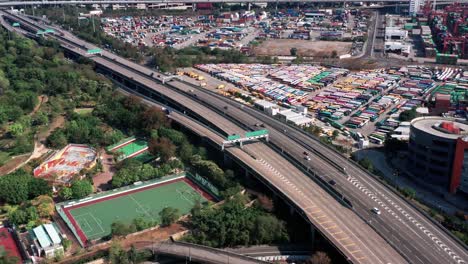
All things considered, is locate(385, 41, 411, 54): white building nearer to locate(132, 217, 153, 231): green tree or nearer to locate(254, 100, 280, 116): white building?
locate(254, 100, 280, 116): white building

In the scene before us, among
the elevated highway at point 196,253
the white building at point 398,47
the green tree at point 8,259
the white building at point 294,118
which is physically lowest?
the elevated highway at point 196,253

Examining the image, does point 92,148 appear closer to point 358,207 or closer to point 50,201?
point 50,201

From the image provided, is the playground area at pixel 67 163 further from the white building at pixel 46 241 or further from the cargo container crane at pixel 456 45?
the cargo container crane at pixel 456 45

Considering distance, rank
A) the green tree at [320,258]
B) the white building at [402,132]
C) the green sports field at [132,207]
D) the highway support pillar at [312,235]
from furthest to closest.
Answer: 1. the white building at [402,132]
2. the green sports field at [132,207]
3. the highway support pillar at [312,235]
4. the green tree at [320,258]

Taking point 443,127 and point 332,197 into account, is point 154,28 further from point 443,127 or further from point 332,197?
point 332,197

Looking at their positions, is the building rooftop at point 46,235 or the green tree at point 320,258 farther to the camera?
the building rooftop at point 46,235

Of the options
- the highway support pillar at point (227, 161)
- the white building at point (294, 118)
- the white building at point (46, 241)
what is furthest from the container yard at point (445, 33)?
the white building at point (46, 241)

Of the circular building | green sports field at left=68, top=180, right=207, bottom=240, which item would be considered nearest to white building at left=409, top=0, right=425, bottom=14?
the circular building
